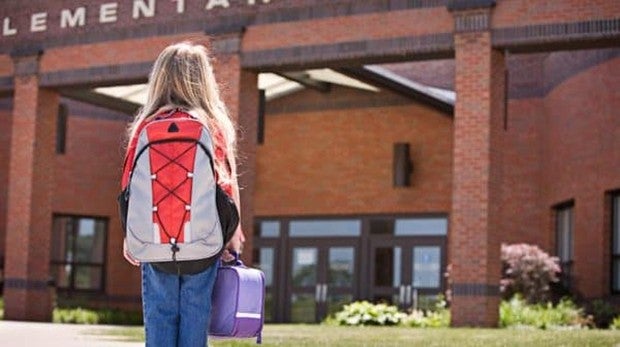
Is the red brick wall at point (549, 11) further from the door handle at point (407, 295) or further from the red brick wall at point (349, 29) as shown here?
the door handle at point (407, 295)

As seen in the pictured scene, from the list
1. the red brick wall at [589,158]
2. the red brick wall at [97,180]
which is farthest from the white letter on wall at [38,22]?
the red brick wall at [589,158]

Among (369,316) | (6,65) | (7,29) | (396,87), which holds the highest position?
(7,29)

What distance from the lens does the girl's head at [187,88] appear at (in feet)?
14.4

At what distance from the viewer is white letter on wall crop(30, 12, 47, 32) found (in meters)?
22.2

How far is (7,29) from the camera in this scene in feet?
74.7

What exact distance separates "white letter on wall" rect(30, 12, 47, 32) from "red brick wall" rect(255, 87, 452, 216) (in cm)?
790

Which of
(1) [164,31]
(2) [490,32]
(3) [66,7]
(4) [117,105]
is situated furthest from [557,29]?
(4) [117,105]

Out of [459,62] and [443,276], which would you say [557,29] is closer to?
[459,62]

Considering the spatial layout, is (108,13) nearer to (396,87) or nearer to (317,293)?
(396,87)

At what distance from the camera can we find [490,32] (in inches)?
683

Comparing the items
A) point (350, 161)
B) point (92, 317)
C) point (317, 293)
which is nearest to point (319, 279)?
point (317, 293)

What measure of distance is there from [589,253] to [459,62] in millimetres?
6554

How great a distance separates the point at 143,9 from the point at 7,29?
3606mm

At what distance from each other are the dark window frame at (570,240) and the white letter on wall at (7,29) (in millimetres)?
11910
